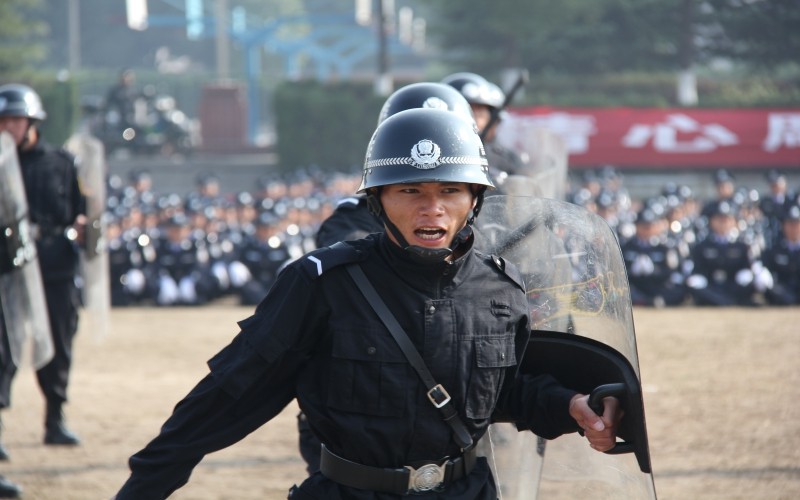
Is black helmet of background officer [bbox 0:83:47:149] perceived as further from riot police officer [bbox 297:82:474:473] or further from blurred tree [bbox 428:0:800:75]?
blurred tree [bbox 428:0:800:75]

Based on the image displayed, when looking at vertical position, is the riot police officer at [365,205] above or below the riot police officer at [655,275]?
above

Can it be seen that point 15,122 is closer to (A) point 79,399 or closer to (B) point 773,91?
(A) point 79,399

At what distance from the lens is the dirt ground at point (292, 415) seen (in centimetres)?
636

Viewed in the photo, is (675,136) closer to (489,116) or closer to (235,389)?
(489,116)

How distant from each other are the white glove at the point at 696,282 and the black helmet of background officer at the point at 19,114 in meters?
8.57

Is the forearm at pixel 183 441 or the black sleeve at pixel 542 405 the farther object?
the black sleeve at pixel 542 405

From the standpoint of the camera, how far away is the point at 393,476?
2.84 metres

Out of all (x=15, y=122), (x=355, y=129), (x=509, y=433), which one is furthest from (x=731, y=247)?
(x=355, y=129)

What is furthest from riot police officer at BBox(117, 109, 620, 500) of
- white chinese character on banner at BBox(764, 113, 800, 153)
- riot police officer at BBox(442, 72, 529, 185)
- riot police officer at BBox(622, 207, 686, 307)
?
white chinese character on banner at BBox(764, 113, 800, 153)

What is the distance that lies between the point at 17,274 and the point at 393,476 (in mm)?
4173

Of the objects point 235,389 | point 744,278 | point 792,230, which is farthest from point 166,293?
point 235,389

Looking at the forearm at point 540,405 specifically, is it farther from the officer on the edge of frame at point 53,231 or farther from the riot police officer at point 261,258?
the riot police officer at point 261,258

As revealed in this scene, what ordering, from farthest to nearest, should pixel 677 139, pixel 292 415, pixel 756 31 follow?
pixel 756 31
pixel 677 139
pixel 292 415

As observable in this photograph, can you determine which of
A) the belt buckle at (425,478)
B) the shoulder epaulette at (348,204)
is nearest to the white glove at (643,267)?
the shoulder epaulette at (348,204)
